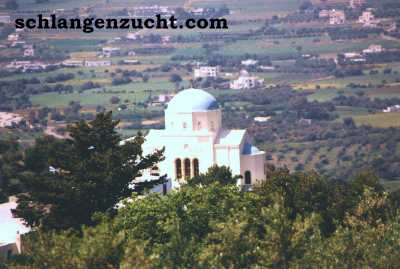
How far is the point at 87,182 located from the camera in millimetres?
54844

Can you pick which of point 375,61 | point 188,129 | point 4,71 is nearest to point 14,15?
point 4,71

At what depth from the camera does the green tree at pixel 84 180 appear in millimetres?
54375

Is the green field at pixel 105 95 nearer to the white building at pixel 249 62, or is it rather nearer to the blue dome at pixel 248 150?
the white building at pixel 249 62

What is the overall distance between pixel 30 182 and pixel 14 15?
478 feet

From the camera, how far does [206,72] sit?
16875 centimetres

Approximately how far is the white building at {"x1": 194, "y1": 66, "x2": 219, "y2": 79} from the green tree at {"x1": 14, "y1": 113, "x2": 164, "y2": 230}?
357ft

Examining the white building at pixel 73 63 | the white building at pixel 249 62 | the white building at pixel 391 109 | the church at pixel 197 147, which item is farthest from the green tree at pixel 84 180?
the white building at pixel 249 62

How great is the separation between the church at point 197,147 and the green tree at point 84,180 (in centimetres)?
967

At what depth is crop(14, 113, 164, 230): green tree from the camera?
54.4 metres

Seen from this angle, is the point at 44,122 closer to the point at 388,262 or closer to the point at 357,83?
the point at 357,83

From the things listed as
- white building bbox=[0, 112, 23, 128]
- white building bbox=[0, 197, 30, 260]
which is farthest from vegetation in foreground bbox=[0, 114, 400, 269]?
white building bbox=[0, 112, 23, 128]

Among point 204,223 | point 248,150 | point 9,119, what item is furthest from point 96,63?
point 204,223

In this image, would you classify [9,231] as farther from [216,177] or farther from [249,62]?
[249,62]

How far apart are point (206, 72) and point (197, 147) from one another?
331ft
